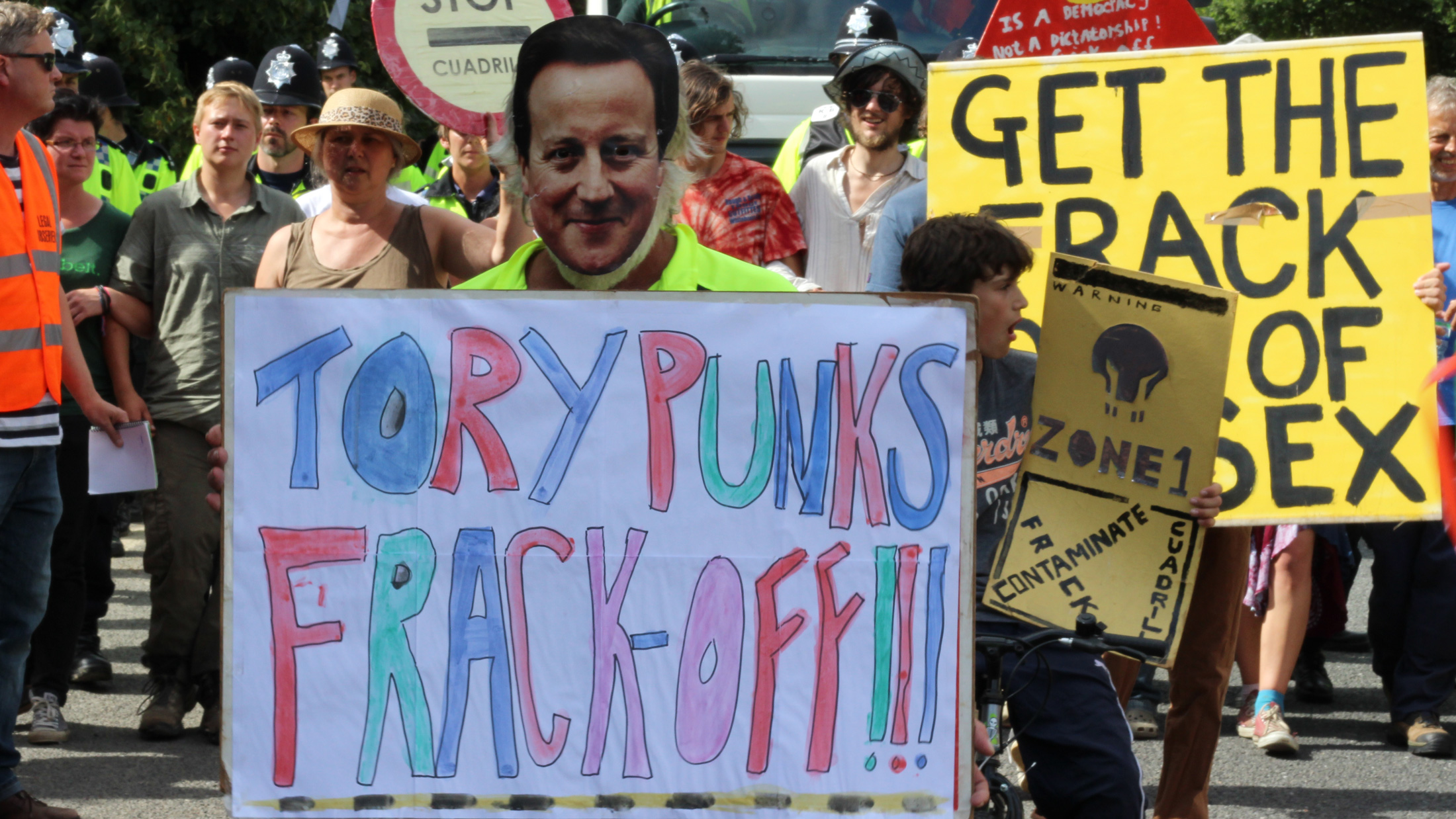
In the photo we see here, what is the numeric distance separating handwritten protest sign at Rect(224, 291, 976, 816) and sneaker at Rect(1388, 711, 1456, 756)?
337 cm


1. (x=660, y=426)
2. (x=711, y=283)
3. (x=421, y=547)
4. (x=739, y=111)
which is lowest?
(x=421, y=547)

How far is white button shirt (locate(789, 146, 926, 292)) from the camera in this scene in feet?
17.3

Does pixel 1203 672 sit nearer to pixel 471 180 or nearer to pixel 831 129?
pixel 831 129

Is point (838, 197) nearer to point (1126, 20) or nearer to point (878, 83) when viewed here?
point (878, 83)

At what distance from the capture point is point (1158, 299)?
3.21m

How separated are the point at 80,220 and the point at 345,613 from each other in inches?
132

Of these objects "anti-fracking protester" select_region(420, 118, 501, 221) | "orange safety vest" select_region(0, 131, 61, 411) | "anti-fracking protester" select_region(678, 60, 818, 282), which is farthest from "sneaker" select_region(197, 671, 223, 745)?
"anti-fracking protester" select_region(678, 60, 818, 282)

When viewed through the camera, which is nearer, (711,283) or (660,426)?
(660,426)

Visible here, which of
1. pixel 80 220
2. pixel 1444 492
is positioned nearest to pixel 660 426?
pixel 1444 492

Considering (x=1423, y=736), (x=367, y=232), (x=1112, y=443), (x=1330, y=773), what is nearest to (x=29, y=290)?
(x=367, y=232)

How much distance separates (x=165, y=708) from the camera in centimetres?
515

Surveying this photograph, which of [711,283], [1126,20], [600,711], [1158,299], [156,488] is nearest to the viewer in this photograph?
[600,711]

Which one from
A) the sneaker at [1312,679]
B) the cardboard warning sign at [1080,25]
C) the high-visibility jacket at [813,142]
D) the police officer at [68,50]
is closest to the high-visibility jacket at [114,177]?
the police officer at [68,50]

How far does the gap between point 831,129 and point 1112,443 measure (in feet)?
10.2
